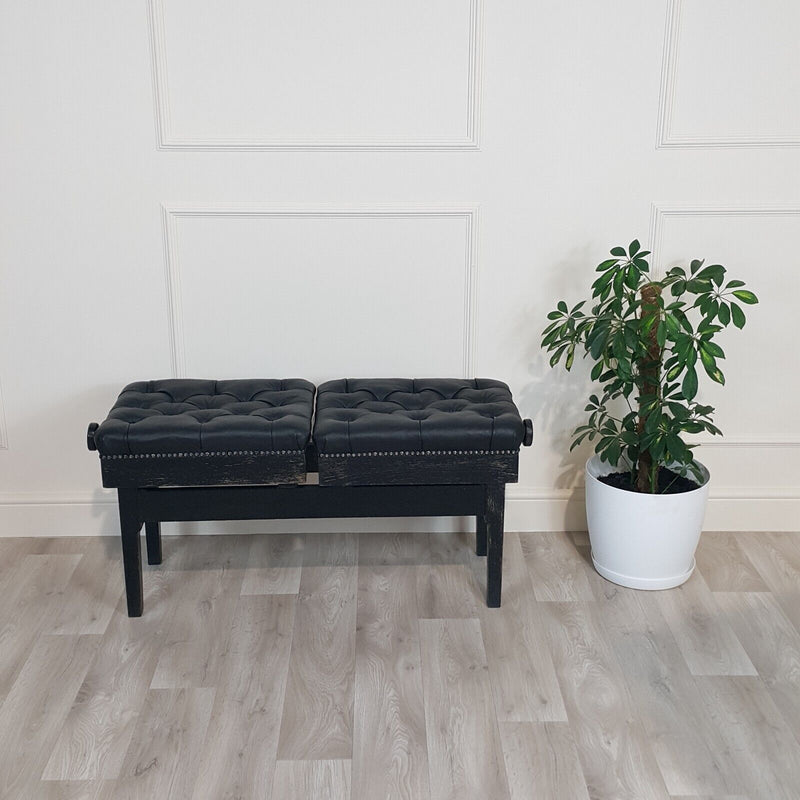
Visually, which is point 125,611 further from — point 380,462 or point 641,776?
point 641,776

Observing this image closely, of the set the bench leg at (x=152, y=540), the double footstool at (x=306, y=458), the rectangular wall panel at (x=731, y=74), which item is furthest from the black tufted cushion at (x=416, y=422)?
the rectangular wall panel at (x=731, y=74)

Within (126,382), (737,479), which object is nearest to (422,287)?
(126,382)

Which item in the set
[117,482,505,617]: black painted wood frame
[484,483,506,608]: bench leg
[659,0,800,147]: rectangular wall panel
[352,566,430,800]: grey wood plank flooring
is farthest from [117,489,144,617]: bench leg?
[659,0,800,147]: rectangular wall panel

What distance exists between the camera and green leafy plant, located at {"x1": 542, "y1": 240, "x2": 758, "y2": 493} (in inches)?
91.4

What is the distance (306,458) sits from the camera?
2352mm

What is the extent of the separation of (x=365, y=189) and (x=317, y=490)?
85 cm

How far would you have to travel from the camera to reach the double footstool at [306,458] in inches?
90.5

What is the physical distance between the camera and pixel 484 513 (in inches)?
95.0

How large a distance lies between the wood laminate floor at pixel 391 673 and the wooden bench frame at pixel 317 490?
0.20 metres

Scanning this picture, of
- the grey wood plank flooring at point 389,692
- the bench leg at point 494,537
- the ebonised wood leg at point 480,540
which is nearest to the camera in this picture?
the grey wood plank flooring at point 389,692

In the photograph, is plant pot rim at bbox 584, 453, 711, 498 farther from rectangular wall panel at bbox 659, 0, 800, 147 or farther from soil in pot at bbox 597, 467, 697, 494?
rectangular wall panel at bbox 659, 0, 800, 147

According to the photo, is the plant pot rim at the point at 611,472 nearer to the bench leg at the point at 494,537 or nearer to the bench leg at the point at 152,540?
the bench leg at the point at 494,537

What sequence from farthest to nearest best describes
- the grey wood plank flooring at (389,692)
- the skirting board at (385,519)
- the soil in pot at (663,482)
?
the skirting board at (385,519) < the soil in pot at (663,482) < the grey wood plank flooring at (389,692)

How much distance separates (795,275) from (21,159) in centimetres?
219
